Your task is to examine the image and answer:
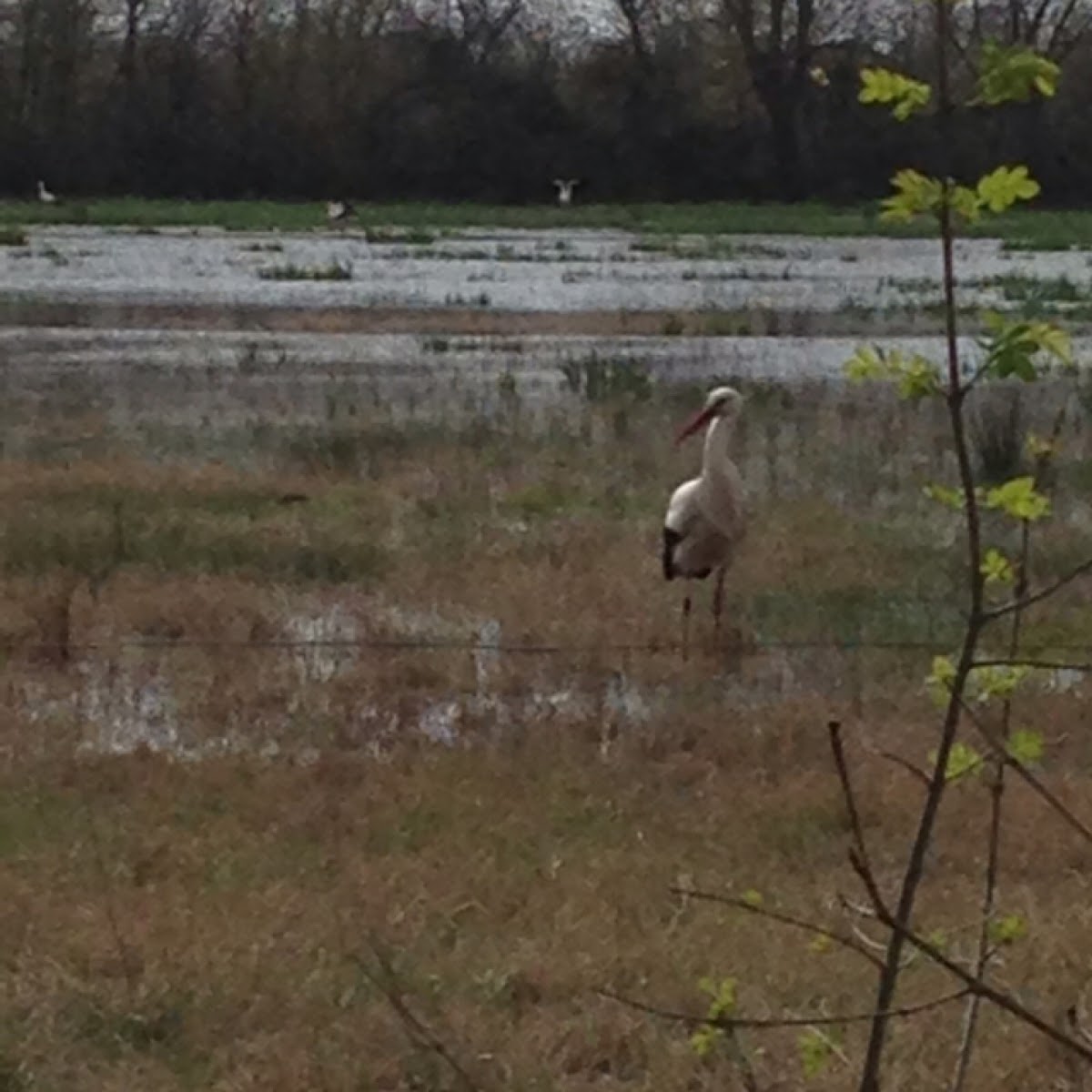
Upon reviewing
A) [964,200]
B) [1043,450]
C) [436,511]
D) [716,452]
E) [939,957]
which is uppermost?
[964,200]

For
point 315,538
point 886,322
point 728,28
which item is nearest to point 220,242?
point 886,322

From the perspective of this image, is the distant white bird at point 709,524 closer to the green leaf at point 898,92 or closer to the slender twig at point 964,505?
the slender twig at point 964,505

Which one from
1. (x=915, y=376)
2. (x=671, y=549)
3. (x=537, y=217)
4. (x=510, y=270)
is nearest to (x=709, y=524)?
(x=671, y=549)

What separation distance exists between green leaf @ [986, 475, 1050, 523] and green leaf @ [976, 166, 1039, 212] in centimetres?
30

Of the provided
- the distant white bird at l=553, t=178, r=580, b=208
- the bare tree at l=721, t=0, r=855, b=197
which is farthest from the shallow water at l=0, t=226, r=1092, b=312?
the distant white bird at l=553, t=178, r=580, b=208

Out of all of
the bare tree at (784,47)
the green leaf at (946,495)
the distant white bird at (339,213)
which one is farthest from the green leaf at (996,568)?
the bare tree at (784,47)

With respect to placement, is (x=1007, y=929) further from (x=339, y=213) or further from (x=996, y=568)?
(x=339, y=213)

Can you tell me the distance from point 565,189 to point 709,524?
144 ft

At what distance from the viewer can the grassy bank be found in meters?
43.3

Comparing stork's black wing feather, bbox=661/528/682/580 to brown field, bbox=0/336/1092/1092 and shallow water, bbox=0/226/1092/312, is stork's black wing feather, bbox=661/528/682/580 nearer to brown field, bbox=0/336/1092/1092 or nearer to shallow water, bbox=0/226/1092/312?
brown field, bbox=0/336/1092/1092

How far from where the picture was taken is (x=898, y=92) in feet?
7.06

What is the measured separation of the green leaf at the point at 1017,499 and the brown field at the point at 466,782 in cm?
75

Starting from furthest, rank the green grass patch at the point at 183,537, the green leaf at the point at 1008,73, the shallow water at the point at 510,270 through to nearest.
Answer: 1. the shallow water at the point at 510,270
2. the green grass patch at the point at 183,537
3. the green leaf at the point at 1008,73

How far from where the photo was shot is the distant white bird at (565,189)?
5247 centimetres
